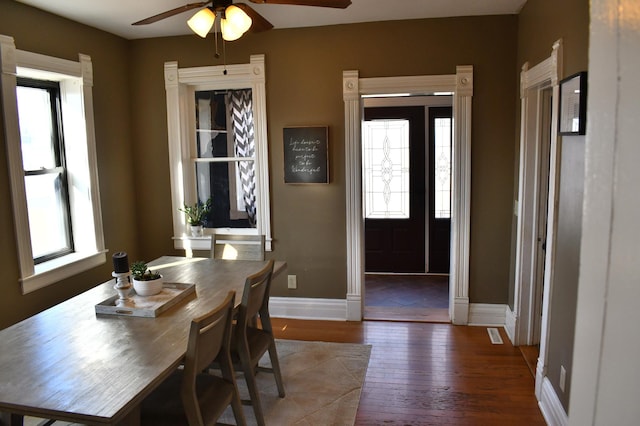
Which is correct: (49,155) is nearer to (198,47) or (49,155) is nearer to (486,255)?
(198,47)

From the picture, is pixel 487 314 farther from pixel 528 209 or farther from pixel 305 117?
pixel 305 117

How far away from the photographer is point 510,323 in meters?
4.12

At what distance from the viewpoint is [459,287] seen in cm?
439

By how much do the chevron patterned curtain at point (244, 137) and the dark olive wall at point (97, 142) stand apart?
103cm

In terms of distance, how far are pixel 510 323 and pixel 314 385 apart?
1873 millimetres

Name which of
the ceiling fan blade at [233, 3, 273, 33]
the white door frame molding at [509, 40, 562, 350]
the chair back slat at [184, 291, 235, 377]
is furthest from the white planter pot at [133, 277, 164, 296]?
the white door frame molding at [509, 40, 562, 350]

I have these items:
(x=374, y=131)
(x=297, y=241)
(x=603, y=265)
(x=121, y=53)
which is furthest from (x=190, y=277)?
(x=374, y=131)

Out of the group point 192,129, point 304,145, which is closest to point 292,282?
point 304,145

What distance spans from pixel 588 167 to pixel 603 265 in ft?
0.28

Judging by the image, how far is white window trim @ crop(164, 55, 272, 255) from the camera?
4.49 m

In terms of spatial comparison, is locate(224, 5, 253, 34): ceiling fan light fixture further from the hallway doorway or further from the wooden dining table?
the hallway doorway

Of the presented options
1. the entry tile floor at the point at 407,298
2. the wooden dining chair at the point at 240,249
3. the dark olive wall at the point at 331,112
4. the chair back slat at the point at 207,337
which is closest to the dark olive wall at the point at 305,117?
the dark olive wall at the point at 331,112

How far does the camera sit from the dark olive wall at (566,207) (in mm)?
2453

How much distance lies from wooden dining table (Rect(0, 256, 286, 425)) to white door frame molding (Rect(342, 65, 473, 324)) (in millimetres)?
1843
